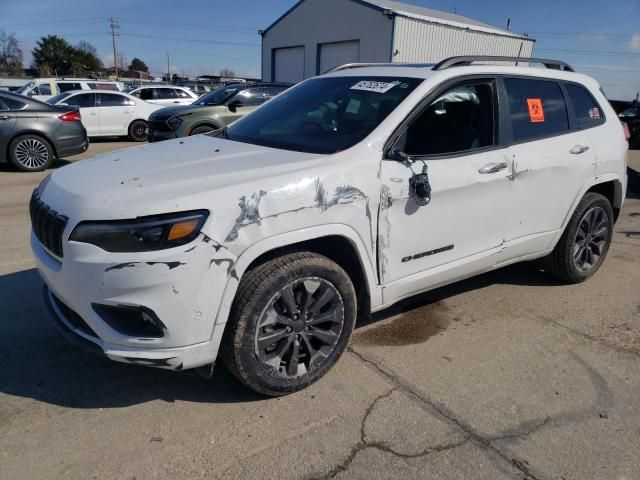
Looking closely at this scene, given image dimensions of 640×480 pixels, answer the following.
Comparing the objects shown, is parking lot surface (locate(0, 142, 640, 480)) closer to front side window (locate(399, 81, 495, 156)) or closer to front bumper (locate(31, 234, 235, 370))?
front bumper (locate(31, 234, 235, 370))

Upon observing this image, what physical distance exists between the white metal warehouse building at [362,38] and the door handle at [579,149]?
20215 millimetres

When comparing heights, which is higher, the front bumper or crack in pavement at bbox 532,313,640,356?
the front bumper

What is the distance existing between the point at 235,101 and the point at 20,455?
31.4 ft

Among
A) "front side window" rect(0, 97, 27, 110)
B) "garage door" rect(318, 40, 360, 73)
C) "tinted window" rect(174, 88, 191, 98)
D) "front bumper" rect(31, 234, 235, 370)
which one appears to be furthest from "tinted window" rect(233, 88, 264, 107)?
"garage door" rect(318, 40, 360, 73)

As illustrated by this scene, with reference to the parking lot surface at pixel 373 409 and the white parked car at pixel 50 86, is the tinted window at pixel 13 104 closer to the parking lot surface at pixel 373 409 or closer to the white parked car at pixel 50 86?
the parking lot surface at pixel 373 409

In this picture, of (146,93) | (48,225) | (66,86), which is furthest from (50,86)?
(48,225)

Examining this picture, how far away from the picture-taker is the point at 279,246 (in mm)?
2559

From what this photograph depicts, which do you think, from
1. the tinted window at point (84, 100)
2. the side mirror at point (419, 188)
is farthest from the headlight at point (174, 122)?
the side mirror at point (419, 188)

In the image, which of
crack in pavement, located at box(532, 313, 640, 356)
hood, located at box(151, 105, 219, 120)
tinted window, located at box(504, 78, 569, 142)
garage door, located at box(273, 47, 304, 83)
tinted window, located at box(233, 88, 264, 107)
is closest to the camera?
crack in pavement, located at box(532, 313, 640, 356)

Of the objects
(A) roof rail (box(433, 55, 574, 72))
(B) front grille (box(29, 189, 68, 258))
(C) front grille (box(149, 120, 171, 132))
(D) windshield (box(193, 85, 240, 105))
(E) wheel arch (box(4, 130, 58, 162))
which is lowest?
(E) wheel arch (box(4, 130, 58, 162))

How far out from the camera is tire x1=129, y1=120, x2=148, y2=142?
1472 centimetres

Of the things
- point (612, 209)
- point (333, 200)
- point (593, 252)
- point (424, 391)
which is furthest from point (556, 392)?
point (612, 209)

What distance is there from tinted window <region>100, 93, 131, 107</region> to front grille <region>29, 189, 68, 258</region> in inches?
502

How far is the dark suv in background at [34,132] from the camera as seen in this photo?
9219 millimetres
